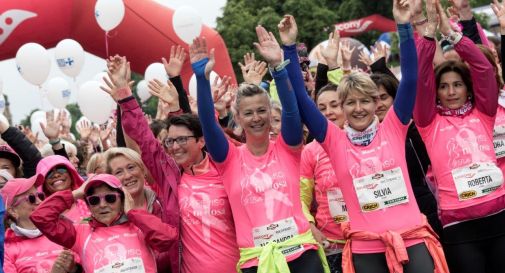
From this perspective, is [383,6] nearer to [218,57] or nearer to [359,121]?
[218,57]

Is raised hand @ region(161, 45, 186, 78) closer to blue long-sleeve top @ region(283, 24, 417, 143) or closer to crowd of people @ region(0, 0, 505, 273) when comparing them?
crowd of people @ region(0, 0, 505, 273)

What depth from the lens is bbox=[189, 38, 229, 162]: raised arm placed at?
3889 mm

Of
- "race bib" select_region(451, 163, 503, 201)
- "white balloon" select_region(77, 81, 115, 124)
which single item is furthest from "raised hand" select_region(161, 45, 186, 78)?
"white balloon" select_region(77, 81, 115, 124)

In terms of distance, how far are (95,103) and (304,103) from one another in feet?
21.7

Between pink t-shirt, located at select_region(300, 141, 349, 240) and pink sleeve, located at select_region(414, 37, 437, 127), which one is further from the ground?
pink sleeve, located at select_region(414, 37, 437, 127)

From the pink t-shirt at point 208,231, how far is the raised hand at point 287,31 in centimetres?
97

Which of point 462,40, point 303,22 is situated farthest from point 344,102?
point 303,22

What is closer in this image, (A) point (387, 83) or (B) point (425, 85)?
(B) point (425, 85)

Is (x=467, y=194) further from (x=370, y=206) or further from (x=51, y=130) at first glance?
(x=51, y=130)

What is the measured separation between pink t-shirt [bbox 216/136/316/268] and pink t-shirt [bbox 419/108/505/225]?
934mm

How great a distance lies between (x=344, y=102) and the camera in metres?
4.05

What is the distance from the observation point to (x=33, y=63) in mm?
11016

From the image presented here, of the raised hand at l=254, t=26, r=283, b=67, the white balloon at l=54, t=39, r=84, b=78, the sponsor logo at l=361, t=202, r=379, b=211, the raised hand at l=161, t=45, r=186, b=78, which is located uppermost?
the white balloon at l=54, t=39, r=84, b=78

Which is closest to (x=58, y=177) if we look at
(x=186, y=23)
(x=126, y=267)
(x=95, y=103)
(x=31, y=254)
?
(x=31, y=254)
